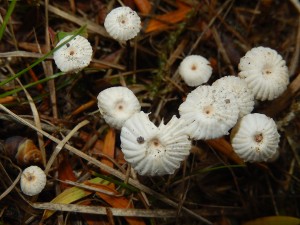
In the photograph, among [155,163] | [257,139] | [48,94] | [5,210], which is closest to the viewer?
[155,163]

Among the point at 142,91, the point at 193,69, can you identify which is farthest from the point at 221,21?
the point at 142,91

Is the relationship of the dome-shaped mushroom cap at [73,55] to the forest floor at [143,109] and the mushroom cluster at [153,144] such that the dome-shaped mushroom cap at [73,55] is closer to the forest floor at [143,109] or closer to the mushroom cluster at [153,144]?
the forest floor at [143,109]

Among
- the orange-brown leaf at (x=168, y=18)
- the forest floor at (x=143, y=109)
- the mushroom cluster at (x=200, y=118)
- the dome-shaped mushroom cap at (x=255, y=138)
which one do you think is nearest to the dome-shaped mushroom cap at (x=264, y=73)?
the mushroom cluster at (x=200, y=118)

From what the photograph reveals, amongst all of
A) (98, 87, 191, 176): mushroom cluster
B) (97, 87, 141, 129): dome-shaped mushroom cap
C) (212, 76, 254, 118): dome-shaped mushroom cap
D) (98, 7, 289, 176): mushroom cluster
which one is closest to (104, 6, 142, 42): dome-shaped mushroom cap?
(98, 7, 289, 176): mushroom cluster

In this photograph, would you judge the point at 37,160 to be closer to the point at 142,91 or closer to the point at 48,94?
the point at 48,94

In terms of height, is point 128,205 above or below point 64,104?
below

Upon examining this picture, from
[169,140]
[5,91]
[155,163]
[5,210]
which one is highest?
[169,140]

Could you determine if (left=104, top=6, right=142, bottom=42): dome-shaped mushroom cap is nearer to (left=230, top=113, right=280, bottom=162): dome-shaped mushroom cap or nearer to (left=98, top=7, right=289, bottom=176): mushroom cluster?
(left=98, top=7, right=289, bottom=176): mushroom cluster
